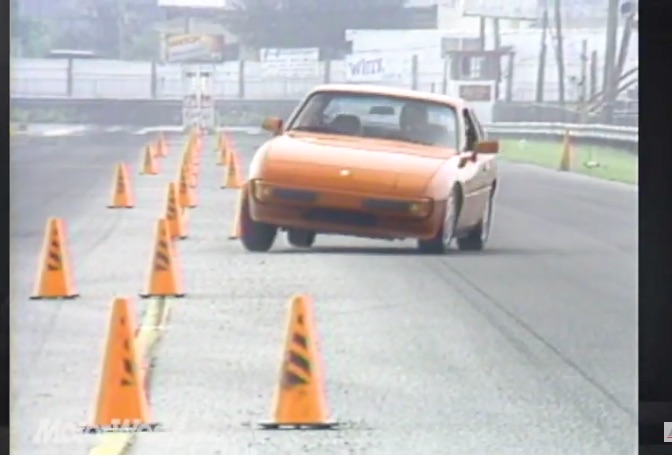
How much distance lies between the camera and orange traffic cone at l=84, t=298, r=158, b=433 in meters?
6.23

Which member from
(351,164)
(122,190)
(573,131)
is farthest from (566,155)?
(122,190)

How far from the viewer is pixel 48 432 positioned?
635 cm

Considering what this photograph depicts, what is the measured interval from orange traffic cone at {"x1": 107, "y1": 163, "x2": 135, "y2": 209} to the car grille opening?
0.64 meters

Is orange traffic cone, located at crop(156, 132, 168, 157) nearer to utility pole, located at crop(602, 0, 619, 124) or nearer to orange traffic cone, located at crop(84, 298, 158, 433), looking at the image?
orange traffic cone, located at crop(84, 298, 158, 433)

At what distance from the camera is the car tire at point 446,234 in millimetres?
6543

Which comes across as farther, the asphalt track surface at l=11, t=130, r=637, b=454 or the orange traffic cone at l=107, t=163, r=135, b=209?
the orange traffic cone at l=107, t=163, r=135, b=209

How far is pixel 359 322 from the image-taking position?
6430mm

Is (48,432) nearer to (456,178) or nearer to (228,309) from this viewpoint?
(228,309)

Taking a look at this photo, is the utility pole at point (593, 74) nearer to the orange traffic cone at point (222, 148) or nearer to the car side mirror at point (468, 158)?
the car side mirror at point (468, 158)

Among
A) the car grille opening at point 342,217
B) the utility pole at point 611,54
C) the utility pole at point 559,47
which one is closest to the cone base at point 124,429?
the car grille opening at point 342,217

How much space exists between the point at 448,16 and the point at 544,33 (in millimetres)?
350

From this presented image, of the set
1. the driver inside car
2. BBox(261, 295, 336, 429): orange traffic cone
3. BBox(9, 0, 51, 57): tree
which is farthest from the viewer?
the driver inside car

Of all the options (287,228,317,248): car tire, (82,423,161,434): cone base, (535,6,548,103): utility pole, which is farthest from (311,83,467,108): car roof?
(82,423,161,434): cone base
